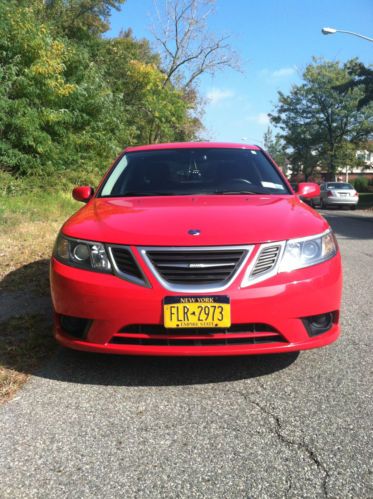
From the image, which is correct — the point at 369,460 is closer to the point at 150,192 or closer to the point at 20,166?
the point at 150,192

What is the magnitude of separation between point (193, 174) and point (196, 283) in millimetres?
1726

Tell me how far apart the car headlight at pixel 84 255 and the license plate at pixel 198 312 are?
18.8 inches

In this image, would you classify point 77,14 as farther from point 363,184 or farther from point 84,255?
point 363,184

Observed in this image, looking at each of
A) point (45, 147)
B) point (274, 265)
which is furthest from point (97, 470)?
point (45, 147)

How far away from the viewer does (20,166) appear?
12242 millimetres

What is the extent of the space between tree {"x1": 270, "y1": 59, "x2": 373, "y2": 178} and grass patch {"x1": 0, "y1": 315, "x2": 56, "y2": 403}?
137 ft

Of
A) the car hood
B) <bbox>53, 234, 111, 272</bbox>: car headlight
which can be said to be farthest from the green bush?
<bbox>53, 234, 111, 272</bbox>: car headlight

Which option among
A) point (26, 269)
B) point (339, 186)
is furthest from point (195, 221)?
point (339, 186)

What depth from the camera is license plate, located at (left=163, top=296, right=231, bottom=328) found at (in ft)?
8.83

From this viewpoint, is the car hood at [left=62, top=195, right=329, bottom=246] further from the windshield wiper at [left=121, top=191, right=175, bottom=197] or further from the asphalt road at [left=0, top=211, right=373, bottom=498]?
the asphalt road at [left=0, top=211, right=373, bottom=498]

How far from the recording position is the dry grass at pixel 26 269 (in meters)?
3.29

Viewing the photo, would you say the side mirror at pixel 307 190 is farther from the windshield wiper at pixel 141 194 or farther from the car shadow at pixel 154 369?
the car shadow at pixel 154 369

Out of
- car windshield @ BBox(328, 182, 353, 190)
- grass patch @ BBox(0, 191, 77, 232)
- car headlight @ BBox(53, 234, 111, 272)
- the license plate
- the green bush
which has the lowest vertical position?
the green bush

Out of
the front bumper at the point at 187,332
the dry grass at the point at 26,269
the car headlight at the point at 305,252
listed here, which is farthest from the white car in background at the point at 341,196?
the front bumper at the point at 187,332
